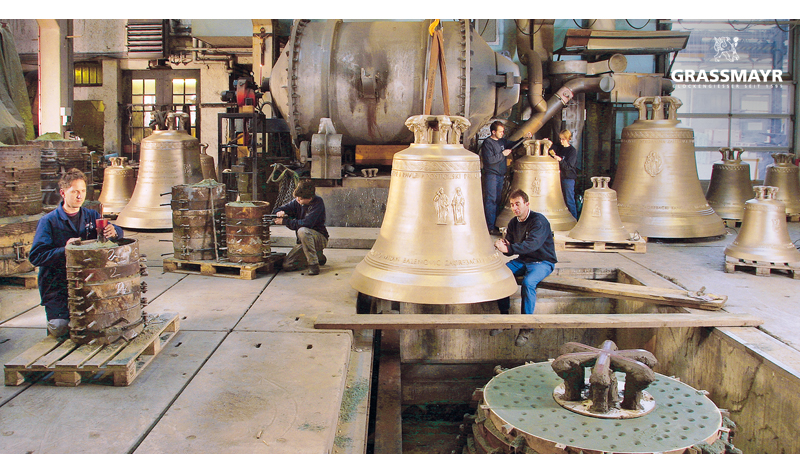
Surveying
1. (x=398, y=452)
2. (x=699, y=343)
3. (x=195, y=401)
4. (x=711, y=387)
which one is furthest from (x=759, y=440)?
(x=195, y=401)

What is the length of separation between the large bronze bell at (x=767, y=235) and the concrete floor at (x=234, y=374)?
0.76 ft

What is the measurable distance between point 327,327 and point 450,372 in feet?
7.03

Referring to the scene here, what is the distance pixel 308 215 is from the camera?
6.83 meters

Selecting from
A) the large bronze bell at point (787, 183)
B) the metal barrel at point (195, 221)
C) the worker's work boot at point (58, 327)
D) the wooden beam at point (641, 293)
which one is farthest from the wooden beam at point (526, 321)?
the large bronze bell at point (787, 183)

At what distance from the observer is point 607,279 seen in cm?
716

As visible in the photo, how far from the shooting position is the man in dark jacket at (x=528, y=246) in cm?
573

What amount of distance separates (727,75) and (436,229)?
1061 centimetres

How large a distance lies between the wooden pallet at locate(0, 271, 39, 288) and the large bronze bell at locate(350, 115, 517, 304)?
320 centimetres

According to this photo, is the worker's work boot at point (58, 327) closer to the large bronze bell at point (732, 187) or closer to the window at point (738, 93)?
the large bronze bell at point (732, 187)

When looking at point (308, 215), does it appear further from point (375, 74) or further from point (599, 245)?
point (599, 245)

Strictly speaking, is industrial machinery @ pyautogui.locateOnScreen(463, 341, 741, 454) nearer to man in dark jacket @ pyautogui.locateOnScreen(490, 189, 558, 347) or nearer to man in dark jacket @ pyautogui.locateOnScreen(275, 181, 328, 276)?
man in dark jacket @ pyautogui.locateOnScreen(490, 189, 558, 347)

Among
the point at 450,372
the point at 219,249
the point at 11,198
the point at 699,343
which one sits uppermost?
the point at 11,198

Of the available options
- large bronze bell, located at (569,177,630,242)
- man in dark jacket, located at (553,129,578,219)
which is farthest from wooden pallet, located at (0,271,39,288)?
man in dark jacket, located at (553,129,578,219)

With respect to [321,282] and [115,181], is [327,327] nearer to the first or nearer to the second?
[321,282]
